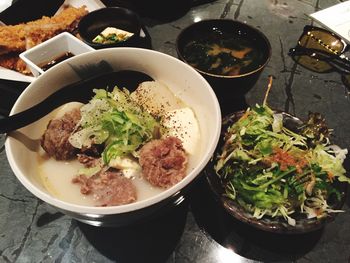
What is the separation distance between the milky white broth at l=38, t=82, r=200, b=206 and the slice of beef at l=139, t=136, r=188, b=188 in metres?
0.03

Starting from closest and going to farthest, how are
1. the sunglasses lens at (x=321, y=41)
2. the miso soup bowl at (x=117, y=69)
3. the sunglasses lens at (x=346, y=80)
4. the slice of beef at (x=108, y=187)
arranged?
the miso soup bowl at (x=117, y=69) < the slice of beef at (x=108, y=187) < the sunglasses lens at (x=346, y=80) < the sunglasses lens at (x=321, y=41)

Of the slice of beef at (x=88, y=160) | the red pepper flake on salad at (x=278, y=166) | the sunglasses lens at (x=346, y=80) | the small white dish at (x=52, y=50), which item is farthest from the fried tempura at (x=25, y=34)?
the sunglasses lens at (x=346, y=80)

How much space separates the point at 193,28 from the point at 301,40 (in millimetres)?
739

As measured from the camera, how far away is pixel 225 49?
185 cm

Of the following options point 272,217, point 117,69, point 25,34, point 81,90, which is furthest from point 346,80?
point 25,34

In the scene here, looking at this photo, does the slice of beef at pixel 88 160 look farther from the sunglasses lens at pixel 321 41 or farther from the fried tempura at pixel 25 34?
the sunglasses lens at pixel 321 41

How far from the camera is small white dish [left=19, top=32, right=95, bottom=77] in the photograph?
1775mm

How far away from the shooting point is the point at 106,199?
45.0 inches

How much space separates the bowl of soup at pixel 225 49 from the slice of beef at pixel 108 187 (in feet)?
2.24

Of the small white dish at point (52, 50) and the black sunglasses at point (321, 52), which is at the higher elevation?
the small white dish at point (52, 50)

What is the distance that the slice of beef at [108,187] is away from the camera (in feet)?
3.72

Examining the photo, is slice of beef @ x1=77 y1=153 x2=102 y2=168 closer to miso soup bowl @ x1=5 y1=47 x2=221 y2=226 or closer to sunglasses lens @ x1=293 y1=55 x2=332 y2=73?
miso soup bowl @ x1=5 y1=47 x2=221 y2=226

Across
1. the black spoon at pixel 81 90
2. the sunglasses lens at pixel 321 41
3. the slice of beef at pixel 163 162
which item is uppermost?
the black spoon at pixel 81 90

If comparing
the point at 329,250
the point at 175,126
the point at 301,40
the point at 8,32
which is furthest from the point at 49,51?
the point at 329,250
